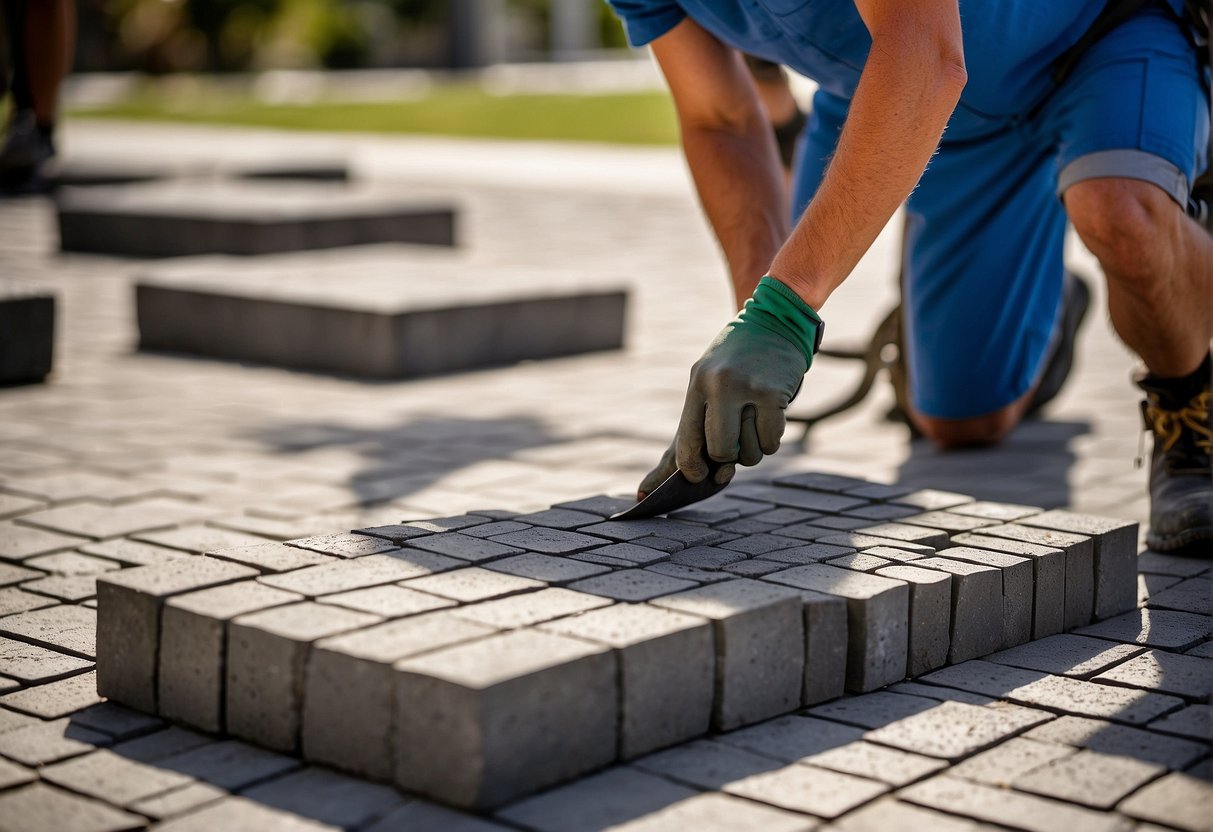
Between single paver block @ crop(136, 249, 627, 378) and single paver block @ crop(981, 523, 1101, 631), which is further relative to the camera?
single paver block @ crop(136, 249, 627, 378)

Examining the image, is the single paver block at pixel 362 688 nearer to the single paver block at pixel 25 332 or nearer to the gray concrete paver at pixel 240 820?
the gray concrete paver at pixel 240 820

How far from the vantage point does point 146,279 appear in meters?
6.20

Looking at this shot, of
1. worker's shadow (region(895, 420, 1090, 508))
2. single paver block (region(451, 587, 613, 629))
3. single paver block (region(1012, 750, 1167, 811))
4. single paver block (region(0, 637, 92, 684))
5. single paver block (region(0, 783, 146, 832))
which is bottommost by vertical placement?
single paver block (region(0, 783, 146, 832))

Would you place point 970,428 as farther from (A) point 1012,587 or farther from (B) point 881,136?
(B) point 881,136

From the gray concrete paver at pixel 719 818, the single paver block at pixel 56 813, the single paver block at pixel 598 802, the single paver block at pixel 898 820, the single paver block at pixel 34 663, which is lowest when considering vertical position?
the single paver block at pixel 56 813

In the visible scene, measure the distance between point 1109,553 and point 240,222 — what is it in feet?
20.1

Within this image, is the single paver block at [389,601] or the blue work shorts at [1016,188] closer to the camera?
the single paver block at [389,601]

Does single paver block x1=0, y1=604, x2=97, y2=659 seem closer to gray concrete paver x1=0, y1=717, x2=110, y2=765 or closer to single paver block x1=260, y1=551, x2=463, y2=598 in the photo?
gray concrete paver x1=0, y1=717, x2=110, y2=765

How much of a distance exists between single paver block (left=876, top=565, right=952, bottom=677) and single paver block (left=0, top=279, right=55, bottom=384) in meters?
3.59

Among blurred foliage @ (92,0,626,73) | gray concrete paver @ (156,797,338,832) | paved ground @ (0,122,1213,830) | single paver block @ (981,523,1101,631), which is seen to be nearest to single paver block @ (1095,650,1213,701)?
paved ground @ (0,122,1213,830)

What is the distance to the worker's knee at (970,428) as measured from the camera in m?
4.39

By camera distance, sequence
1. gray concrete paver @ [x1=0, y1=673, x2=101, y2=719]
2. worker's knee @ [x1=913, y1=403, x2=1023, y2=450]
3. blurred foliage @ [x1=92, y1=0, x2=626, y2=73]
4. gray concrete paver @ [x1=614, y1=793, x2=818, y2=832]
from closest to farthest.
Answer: gray concrete paver @ [x1=614, y1=793, x2=818, y2=832], gray concrete paver @ [x1=0, y1=673, x2=101, y2=719], worker's knee @ [x1=913, y1=403, x2=1023, y2=450], blurred foliage @ [x1=92, y1=0, x2=626, y2=73]

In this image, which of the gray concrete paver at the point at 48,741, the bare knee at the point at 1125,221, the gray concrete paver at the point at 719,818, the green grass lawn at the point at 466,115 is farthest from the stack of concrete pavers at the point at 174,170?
the gray concrete paver at the point at 719,818

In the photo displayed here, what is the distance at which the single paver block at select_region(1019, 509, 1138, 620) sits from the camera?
2881 mm
